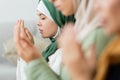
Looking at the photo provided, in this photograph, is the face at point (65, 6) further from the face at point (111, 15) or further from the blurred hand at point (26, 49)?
the face at point (111, 15)

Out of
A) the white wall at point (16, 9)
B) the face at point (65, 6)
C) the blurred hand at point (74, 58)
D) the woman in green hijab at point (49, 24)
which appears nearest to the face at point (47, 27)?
the woman in green hijab at point (49, 24)

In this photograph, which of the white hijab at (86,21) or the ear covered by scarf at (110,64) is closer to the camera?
the ear covered by scarf at (110,64)

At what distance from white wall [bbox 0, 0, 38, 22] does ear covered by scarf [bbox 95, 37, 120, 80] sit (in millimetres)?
2649

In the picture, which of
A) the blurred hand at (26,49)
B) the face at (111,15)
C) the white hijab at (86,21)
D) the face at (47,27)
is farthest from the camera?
the face at (47,27)

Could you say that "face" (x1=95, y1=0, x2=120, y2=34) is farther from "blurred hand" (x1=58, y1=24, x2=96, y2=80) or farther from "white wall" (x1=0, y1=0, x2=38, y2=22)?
"white wall" (x1=0, y1=0, x2=38, y2=22)

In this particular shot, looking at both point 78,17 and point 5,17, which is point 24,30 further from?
point 5,17

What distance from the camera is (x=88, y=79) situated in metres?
0.52

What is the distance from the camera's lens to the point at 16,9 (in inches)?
122

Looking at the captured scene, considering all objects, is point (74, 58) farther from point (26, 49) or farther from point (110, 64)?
point (26, 49)

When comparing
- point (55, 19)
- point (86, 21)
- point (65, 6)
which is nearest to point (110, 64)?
point (86, 21)

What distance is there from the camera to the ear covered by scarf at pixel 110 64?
0.49 m

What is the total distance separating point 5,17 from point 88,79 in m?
2.66

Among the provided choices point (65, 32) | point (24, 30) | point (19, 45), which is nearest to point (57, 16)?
point (24, 30)

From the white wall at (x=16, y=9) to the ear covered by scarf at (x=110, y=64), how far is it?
2.65 m
